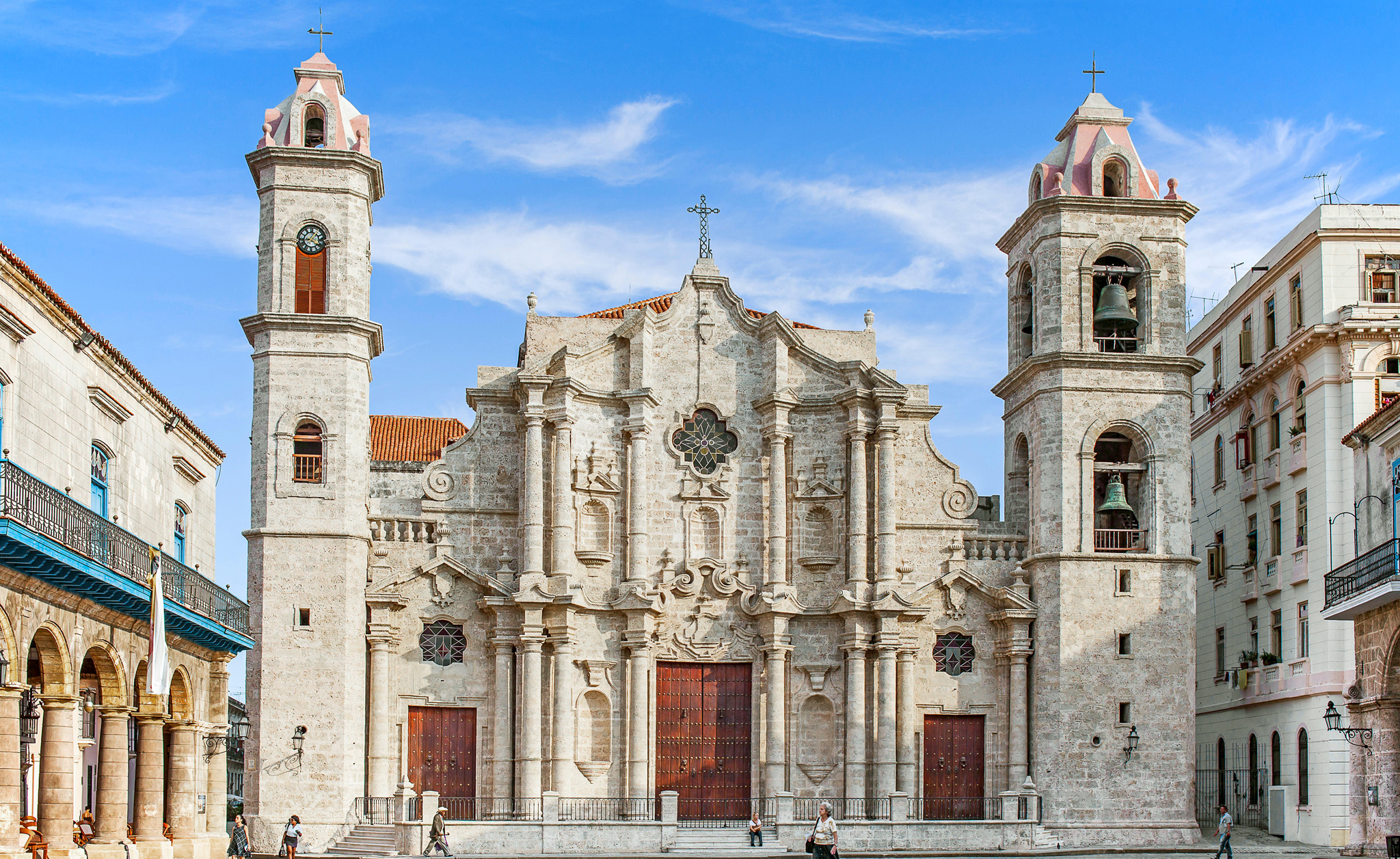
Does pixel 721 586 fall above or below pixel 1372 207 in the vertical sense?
below

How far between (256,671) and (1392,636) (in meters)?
21.4

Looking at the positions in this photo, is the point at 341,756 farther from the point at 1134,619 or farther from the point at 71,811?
the point at 1134,619

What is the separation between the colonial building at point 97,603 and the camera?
71.1 ft

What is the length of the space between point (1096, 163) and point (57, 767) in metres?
25.6

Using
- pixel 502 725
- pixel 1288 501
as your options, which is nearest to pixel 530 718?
pixel 502 725

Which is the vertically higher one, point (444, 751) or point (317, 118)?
point (317, 118)

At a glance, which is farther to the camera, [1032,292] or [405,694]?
[1032,292]

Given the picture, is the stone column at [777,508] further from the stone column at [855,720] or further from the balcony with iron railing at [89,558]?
the balcony with iron railing at [89,558]

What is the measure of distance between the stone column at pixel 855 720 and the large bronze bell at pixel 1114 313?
9117 mm

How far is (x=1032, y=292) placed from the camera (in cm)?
3803

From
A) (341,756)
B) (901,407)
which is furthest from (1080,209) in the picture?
(341,756)

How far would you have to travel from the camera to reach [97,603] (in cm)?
2494

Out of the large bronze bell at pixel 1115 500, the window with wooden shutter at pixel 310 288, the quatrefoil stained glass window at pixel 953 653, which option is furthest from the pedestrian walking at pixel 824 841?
the window with wooden shutter at pixel 310 288

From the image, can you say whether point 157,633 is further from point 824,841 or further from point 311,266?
point 311,266
